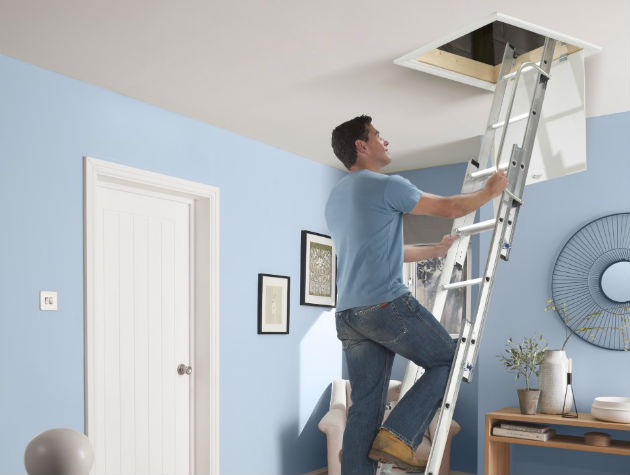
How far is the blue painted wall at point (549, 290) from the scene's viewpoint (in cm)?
411

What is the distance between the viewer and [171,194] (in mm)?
4242

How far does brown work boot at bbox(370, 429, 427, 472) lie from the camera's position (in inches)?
84.7

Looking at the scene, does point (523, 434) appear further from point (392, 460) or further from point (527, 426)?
point (392, 460)

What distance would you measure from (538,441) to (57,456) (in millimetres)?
3711

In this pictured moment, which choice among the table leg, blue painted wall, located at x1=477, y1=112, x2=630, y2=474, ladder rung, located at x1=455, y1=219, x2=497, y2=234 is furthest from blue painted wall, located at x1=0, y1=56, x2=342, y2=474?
ladder rung, located at x1=455, y1=219, x2=497, y2=234

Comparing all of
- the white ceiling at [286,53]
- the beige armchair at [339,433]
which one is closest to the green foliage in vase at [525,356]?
the beige armchair at [339,433]

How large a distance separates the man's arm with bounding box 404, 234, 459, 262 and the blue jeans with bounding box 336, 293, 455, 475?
46 centimetres

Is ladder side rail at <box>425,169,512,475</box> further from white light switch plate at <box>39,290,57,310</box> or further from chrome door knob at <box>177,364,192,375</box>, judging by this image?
chrome door knob at <box>177,364,192,375</box>

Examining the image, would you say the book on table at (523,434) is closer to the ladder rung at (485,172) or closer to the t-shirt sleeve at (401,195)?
the ladder rung at (485,172)

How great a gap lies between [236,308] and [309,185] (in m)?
1.33

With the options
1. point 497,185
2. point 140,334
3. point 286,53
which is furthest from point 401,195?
point 140,334

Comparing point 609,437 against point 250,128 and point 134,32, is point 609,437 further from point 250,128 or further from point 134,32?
point 134,32

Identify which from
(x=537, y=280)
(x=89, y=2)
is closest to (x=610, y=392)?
(x=537, y=280)

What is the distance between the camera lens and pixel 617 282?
4055mm
